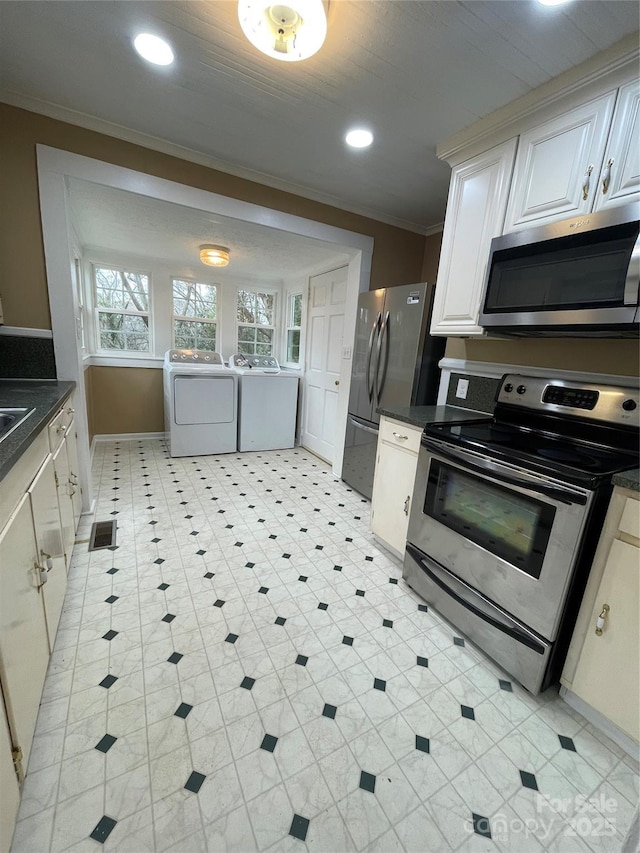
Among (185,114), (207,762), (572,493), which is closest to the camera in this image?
(207,762)

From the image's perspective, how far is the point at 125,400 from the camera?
4059mm

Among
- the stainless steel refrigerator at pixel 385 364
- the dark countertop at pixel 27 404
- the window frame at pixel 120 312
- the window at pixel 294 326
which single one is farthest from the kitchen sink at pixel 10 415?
the window at pixel 294 326

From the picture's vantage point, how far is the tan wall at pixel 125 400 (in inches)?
154

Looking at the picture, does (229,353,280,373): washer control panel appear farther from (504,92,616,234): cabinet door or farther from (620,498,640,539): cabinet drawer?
(620,498,640,539): cabinet drawer

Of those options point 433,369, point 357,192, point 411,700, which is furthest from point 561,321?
point 357,192

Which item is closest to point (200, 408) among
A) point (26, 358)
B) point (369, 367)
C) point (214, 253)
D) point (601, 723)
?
point (214, 253)

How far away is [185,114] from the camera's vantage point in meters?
1.87

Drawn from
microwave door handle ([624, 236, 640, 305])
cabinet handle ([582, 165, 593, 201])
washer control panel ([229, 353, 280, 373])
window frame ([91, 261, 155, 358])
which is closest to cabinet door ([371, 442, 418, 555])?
microwave door handle ([624, 236, 640, 305])

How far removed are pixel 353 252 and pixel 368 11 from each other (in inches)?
70.9

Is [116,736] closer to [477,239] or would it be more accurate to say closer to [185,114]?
[477,239]

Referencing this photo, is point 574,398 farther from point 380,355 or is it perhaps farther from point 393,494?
point 380,355

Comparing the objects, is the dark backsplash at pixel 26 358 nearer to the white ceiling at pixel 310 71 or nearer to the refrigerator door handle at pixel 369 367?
the white ceiling at pixel 310 71

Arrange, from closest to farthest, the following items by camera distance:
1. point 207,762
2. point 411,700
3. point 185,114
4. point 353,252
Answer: point 207,762, point 411,700, point 185,114, point 353,252

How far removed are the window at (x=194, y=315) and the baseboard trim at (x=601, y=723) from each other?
15.0 feet
